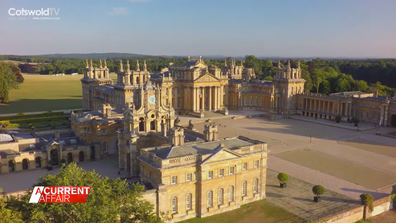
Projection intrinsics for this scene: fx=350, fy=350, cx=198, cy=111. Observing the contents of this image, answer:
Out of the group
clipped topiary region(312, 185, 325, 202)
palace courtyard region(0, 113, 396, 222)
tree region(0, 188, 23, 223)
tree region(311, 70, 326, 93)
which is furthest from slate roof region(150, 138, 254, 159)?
tree region(311, 70, 326, 93)

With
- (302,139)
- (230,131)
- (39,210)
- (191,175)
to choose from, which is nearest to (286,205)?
(191,175)

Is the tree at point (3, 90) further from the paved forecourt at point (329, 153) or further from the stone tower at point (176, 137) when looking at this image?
the stone tower at point (176, 137)

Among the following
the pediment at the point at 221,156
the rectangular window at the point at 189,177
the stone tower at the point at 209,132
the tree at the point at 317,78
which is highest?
the tree at the point at 317,78

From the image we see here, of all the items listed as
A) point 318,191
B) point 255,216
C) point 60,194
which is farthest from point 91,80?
point 60,194

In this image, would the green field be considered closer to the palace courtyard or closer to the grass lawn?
the palace courtyard

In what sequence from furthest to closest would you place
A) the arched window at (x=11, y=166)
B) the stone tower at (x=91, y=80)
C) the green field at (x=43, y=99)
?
the green field at (x=43, y=99) < the stone tower at (x=91, y=80) < the arched window at (x=11, y=166)

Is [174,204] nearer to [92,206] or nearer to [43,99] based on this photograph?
[92,206]

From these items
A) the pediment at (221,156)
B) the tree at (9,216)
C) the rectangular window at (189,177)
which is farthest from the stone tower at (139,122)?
the tree at (9,216)

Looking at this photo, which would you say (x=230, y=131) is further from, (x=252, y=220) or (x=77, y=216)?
(x=77, y=216)

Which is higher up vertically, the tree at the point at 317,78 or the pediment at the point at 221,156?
the tree at the point at 317,78
